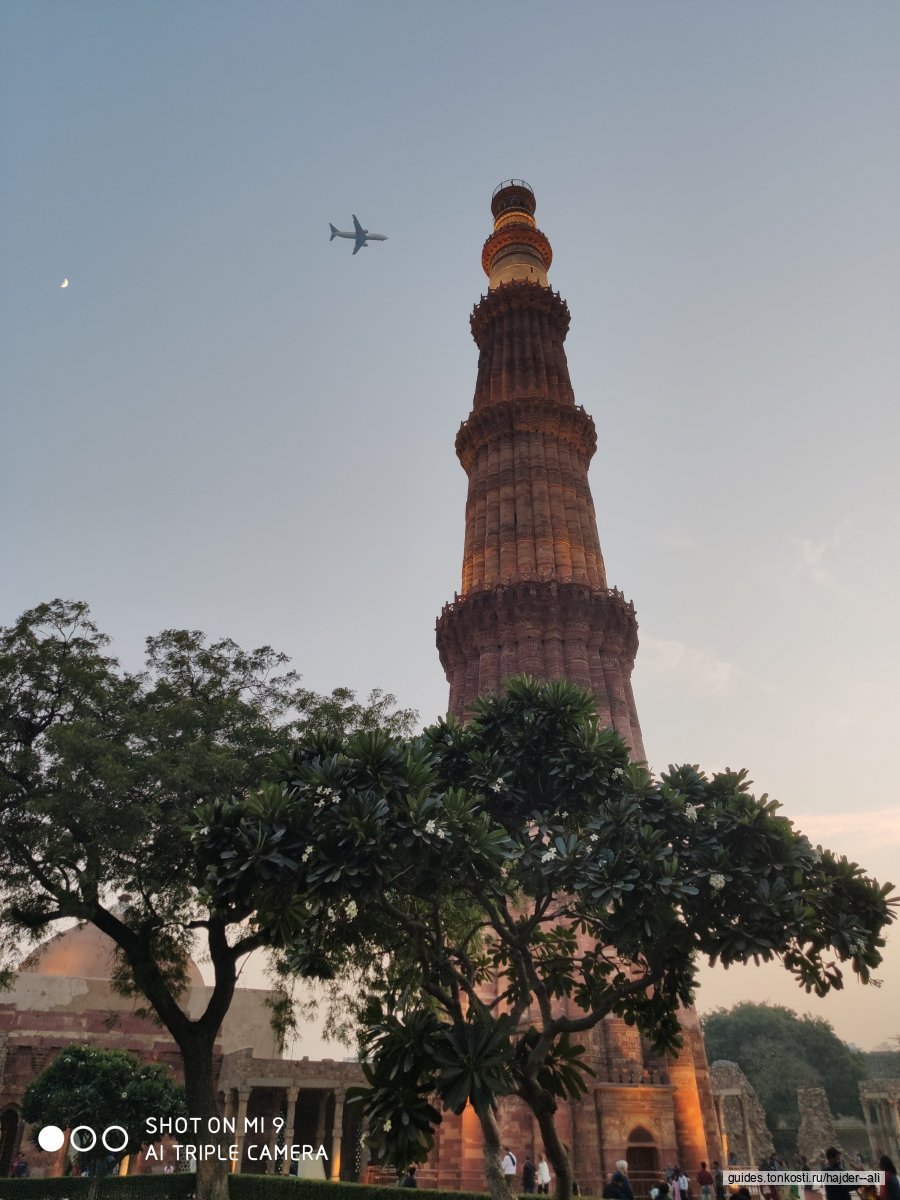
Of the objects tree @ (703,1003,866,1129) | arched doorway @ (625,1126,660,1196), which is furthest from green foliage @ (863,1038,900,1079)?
arched doorway @ (625,1126,660,1196)

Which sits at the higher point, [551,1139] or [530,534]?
[530,534]

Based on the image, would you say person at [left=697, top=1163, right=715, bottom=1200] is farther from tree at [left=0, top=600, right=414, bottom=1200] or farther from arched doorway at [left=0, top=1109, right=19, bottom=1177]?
arched doorway at [left=0, top=1109, right=19, bottom=1177]

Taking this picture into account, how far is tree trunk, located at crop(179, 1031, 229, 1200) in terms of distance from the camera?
18.3 m

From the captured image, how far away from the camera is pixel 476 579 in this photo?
37.3 meters

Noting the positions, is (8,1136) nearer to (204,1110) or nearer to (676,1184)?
(204,1110)

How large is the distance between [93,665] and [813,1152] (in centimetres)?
4275

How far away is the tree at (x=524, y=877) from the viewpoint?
426 inches

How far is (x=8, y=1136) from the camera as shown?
31.8 meters

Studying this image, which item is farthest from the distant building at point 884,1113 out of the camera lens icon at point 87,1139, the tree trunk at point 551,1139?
the tree trunk at point 551,1139

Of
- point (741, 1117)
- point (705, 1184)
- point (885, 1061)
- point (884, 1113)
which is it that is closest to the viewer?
point (705, 1184)

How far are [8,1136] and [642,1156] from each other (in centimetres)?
2368

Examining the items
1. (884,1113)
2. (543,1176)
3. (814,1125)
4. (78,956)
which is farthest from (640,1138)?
(78,956)

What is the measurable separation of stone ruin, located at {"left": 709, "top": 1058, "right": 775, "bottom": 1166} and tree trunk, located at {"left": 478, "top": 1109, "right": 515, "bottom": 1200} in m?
33.0

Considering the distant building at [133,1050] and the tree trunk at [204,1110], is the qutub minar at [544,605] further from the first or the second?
the distant building at [133,1050]
